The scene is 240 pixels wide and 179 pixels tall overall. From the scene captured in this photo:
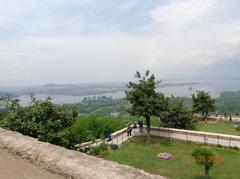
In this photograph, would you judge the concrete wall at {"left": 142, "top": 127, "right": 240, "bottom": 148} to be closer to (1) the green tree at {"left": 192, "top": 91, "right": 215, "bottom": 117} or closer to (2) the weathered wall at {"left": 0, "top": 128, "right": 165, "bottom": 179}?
(1) the green tree at {"left": 192, "top": 91, "right": 215, "bottom": 117}

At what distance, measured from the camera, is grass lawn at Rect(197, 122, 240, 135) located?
25625 millimetres

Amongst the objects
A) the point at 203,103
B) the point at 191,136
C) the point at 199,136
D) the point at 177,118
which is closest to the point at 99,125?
the point at 177,118

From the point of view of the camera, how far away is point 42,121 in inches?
433

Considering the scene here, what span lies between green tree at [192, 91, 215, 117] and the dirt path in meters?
27.9

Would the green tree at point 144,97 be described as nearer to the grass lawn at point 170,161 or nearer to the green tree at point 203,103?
the grass lawn at point 170,161

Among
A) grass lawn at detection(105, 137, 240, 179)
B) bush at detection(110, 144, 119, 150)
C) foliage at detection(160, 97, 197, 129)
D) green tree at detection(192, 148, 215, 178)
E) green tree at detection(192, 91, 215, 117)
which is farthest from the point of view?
green tree at detection(192, 91, 215, 117)

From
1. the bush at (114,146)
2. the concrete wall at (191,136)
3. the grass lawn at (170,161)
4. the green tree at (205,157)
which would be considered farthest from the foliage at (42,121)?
the concrete wall at (191,136)

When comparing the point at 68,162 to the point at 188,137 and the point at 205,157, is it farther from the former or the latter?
the point at 188,137

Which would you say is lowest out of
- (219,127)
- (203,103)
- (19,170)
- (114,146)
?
Result: (114,146)

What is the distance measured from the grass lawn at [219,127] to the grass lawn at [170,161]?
540 centimetres

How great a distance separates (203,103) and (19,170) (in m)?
28.6

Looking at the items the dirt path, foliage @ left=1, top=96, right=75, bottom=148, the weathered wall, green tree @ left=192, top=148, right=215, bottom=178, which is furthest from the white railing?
the dirt path

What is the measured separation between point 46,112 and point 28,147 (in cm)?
459

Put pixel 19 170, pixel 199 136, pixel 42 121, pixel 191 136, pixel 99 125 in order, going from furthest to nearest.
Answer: pixel 99 125 < pixel 191 136 < pixel 199 136 < pixel 42 121 < pixel 19 170
